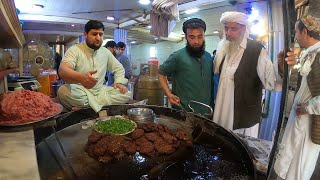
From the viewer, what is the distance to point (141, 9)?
628 centimetres

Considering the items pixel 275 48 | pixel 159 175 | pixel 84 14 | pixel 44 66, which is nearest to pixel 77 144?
pixel 159 175

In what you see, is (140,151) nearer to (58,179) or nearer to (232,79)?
(58,179)

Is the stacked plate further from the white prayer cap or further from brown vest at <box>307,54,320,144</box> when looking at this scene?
brown vest at <box>307,54,320,144</box>

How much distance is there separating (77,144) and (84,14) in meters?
7.38

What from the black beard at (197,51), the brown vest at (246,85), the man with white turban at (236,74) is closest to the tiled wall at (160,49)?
the black beard at (197,51)

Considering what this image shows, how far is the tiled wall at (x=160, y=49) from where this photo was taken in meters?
7.13

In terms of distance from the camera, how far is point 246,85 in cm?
207

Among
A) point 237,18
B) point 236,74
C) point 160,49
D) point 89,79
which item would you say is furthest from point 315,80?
point 160,49

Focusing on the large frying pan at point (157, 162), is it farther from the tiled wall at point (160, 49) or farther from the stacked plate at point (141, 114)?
the tiled wall at point (160, 49)

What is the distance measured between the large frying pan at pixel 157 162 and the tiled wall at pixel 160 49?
5.22 meters

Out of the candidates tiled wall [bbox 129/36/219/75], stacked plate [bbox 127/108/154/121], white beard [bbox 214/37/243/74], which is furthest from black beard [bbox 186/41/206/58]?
tiled wall [bbox 129/36/219/75]

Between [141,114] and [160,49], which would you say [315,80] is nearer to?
[141,114]

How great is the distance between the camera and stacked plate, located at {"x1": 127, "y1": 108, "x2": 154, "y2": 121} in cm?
215

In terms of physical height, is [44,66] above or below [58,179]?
above
